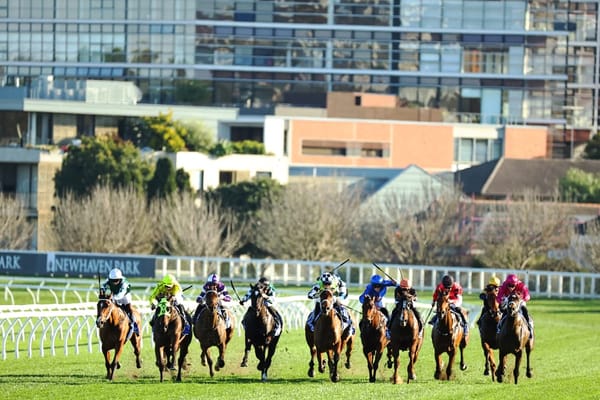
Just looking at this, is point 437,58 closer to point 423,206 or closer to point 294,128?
point 294,128

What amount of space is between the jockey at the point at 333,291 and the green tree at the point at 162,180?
46.9 m

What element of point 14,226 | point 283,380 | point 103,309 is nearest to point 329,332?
point 283,380

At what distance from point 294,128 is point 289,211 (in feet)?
86.4

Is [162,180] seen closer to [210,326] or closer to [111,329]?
[210,326]

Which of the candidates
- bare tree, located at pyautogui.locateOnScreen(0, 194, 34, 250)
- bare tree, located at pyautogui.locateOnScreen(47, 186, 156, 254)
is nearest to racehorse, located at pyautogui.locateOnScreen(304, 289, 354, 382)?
bare tree, located at pyautogui.locateOnScreen(47, 186, 156, 254)

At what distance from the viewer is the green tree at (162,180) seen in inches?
2889

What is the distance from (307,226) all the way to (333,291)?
43.3 metres

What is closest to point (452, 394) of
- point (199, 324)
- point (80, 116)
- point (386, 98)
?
point (199, 324)

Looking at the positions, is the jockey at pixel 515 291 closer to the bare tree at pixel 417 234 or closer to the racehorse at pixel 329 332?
the racehorse at pixel 329 332

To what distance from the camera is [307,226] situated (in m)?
69.2

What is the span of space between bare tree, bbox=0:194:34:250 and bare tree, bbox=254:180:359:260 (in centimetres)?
973

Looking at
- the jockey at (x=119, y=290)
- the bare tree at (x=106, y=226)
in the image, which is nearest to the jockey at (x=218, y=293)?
the jockey at (x=119, y=290)

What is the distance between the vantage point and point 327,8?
112000 mm

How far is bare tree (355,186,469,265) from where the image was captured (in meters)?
69.0
